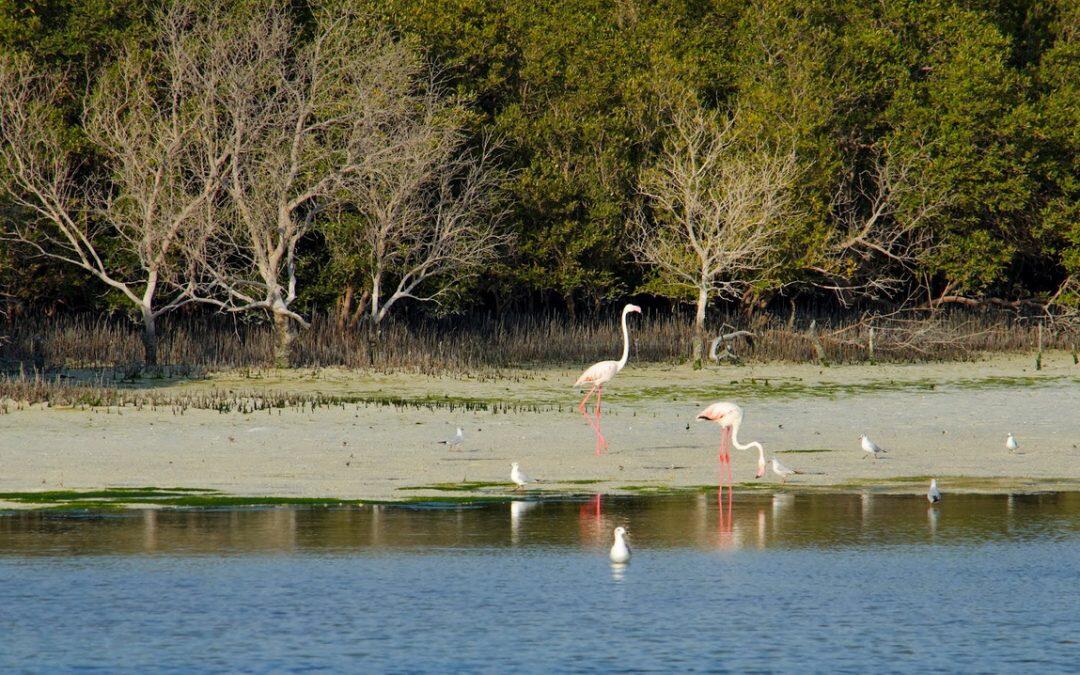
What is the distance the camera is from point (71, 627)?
10453 millimetres

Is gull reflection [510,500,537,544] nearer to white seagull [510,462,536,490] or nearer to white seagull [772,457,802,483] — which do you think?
white seagull [510,462,536,490]

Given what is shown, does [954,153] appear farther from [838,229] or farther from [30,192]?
[30,192]

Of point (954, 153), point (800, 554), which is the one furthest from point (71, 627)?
point (954, 153)

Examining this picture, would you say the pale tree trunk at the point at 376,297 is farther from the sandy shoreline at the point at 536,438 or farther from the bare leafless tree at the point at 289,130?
the sandy shoreline at the point at 536,438

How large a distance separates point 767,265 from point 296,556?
27.6m

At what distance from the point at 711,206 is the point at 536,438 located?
1803 cm

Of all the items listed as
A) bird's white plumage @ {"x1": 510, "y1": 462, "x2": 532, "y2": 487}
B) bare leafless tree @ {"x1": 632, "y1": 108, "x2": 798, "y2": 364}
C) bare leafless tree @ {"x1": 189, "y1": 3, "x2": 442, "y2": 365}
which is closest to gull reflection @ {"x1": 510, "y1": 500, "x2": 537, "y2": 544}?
bird's white plumage @ {"x1": 510, "y1": 462, "x2": 532, "y2": 487}

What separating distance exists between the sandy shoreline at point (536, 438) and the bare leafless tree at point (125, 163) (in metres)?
4.93

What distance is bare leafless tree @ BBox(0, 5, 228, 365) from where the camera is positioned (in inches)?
1266

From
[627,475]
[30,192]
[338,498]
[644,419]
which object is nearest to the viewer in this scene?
[338,498]

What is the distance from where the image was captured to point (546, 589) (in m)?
11.8

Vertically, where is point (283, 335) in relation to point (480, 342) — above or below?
above

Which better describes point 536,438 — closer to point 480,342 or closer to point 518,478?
point 518,478

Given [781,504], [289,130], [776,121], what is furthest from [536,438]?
[776,121]
